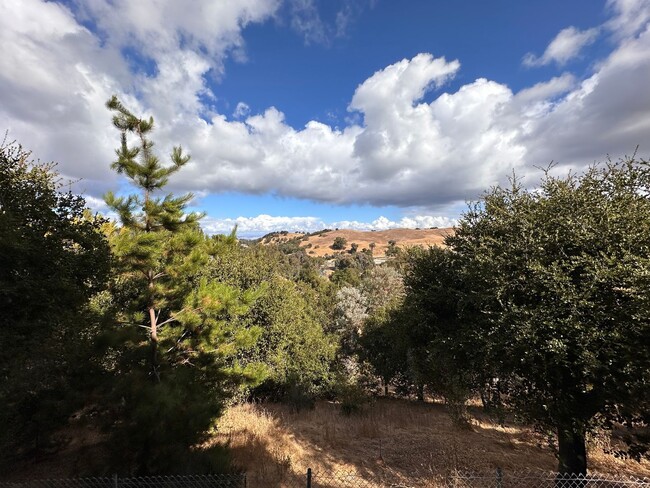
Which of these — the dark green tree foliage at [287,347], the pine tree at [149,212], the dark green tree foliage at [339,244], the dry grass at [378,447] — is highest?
the dark green tree foliage at [339,244]

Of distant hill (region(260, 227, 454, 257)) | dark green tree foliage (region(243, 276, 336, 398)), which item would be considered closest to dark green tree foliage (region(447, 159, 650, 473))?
dark green tree foliage (region(243, 276, 336, 398))

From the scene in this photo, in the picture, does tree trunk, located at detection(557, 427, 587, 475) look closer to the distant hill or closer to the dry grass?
the dry grass

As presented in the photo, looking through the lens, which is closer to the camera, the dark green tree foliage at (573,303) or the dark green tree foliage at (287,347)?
the dark green tree foliage at (573,303)

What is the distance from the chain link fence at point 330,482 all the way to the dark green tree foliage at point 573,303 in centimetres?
93

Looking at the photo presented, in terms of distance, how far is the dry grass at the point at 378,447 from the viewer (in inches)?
355

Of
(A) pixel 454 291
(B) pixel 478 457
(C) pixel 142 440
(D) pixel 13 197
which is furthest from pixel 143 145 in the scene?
(B) pixel 478 457

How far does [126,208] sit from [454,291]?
864 centimetres

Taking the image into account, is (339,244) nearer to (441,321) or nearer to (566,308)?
(441,321)

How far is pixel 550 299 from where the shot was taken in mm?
6668

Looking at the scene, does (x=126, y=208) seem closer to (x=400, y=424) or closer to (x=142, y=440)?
(x=142, y=440)

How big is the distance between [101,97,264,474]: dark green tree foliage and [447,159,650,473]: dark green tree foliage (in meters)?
6.46

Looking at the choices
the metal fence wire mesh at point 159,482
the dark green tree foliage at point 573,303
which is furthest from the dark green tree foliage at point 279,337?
the dark green tree foliage at point 573,303

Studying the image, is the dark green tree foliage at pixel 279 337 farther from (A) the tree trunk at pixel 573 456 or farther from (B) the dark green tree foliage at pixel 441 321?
(A) the tree trunk at pixel 573 456

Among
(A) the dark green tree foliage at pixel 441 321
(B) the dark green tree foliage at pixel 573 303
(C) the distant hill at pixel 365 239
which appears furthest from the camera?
(C) the distant hill at pixel 365 239
